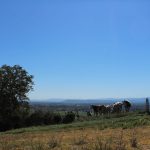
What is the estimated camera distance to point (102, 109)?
4488cm

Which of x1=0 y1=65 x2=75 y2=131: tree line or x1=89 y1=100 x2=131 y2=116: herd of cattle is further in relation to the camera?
x1=0 y1=65 x2=75 y2=131: tree line

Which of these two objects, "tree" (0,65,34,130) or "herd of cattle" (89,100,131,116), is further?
"tree" (0,65,34,130)

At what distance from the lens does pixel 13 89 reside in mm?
73750

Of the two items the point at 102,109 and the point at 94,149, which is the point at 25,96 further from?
the point at 94,149

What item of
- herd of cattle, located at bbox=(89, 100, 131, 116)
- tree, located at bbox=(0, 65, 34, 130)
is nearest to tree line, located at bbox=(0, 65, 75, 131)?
tree, located at bbox=(0, 65, 34, 130)

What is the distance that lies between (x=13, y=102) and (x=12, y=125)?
11074 millimetres

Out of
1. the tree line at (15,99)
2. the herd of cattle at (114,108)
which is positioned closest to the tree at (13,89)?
the tree line at (15,99)

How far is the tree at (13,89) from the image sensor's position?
70.6m

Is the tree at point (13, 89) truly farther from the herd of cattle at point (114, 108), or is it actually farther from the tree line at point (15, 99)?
the herd of cattle at point (114, 108)

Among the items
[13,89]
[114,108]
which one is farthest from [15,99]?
[114,108]

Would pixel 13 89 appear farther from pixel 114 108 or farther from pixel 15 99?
pixel 114 108

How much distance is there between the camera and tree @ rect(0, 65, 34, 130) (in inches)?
2778

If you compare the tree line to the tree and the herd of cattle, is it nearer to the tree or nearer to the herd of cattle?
the tree

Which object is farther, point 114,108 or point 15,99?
point 15,99
